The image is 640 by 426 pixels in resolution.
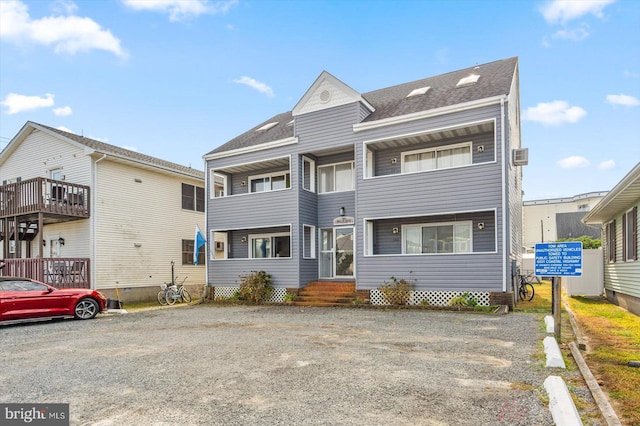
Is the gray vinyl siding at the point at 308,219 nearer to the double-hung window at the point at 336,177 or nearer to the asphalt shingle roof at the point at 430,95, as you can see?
the double-hung window at the point at 336,177

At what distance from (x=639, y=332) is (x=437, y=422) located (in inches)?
297

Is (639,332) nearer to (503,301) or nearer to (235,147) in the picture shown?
(503,301)

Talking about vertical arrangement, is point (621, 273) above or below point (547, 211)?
below

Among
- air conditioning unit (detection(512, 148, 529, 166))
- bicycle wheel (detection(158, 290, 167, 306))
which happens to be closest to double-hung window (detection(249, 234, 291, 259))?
bicycle wheel (detection(158, 290, 167, 306))

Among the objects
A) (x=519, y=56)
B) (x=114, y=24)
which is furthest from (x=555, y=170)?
(x=114, y=24)

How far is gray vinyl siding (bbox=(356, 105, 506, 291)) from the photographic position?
42.5 feet

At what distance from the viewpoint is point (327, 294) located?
616 inches

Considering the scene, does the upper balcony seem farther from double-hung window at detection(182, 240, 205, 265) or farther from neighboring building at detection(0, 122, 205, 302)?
double-hung window at detection(182, 240, 205, 265)

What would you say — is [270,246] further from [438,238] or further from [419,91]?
[419,91]

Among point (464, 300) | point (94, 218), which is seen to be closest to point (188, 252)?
point (94, 218)

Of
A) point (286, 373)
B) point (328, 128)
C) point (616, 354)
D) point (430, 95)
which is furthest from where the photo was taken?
point (328, 128)

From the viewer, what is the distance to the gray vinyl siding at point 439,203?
510 inches

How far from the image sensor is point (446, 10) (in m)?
15.2

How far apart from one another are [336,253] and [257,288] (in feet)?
11.4
